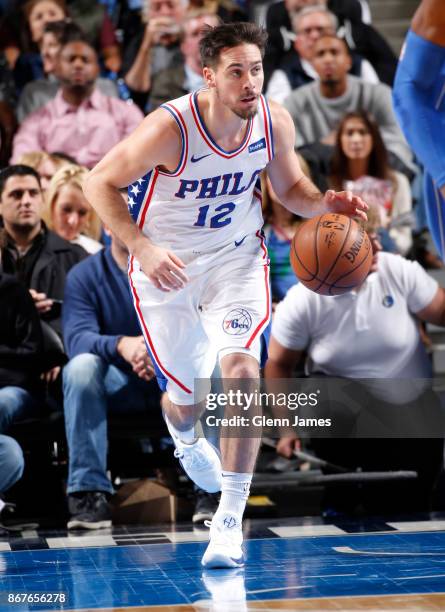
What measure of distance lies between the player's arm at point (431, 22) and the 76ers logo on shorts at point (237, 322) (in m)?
1.18

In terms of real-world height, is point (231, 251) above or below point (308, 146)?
below

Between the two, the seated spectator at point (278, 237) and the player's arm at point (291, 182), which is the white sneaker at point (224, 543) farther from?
the seated spectator at point (278, 237)

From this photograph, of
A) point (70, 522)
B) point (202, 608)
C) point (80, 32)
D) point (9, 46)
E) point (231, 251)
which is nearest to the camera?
point (202, 608)

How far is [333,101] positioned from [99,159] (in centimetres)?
174

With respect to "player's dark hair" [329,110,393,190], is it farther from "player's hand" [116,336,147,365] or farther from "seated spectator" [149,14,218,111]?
"player's hand" [116,336,147,365]

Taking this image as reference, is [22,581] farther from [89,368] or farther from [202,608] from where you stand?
[89,368]

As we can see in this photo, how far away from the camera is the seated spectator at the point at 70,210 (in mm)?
5871

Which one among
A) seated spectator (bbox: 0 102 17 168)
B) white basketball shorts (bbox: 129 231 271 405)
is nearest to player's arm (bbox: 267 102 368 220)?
white basketball shorts (bbox: 129 231 271 405)

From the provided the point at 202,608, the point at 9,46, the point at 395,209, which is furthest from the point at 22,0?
the point at 202,608

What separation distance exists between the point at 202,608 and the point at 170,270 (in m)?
1.13

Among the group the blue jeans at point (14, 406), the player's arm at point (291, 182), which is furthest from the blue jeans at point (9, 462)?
the player's arm at point (291, 182)

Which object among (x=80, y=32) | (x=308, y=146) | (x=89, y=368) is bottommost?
(x=89, y=368)

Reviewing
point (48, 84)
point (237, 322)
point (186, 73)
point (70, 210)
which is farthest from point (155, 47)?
point (237, 322)

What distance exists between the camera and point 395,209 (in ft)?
21.5
